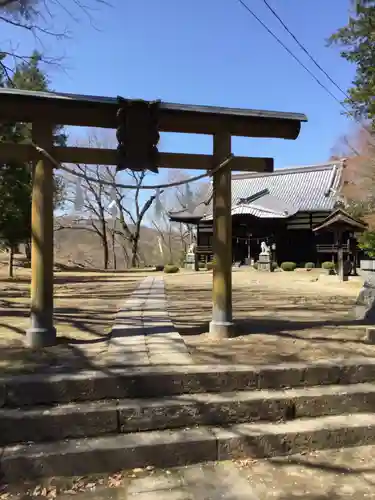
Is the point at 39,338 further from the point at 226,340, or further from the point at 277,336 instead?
the point at 277,336

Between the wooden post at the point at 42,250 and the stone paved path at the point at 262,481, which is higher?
the wooden post at the point at 42,250

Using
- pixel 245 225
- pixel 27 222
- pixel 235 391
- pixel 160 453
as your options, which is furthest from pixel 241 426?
pixel 245 225

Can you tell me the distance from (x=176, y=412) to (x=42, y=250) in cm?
221

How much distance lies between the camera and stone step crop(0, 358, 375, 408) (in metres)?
3.29

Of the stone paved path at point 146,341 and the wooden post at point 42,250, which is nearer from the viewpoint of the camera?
the stone paved path at point 146,341

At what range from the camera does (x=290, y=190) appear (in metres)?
32.5

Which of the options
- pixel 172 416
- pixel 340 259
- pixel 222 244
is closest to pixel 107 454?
pixel 172 416

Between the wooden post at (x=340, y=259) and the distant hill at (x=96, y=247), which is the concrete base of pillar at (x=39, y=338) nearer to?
the wooden post at (x=340, y=259)

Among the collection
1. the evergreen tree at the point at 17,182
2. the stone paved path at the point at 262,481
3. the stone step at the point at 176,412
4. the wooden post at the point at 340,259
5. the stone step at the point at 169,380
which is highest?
the evergreen tree at the point at 17,182

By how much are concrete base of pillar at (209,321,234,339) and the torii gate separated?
0.01 metres

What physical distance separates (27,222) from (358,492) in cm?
1540

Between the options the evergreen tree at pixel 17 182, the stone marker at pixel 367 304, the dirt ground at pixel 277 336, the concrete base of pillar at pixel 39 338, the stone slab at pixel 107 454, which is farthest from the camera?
the evergreen tree at pixel 17 182

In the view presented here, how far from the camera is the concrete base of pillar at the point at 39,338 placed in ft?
14.3

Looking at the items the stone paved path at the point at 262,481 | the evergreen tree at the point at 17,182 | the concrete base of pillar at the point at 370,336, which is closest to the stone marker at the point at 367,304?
the concrete base of pillar at the point at 370,336
